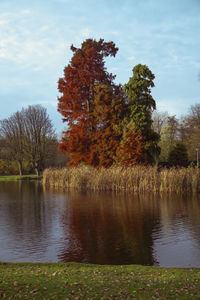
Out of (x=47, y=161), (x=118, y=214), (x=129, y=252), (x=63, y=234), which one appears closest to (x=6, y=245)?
(x=63, y=234)

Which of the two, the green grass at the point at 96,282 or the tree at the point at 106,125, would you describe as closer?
the green grass at the point at 96,282

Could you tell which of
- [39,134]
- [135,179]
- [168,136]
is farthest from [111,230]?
[168,136]

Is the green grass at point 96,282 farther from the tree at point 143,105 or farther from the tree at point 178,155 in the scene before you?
the tree at point 178,155

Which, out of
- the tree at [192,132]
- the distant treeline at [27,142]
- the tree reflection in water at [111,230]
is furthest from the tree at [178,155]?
the tree reflection in water at [111,230]

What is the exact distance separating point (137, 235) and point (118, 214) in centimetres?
357

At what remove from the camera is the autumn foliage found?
80.9 feet

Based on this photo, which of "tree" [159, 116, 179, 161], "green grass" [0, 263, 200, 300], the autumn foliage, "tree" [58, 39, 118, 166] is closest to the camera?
"green grass" [0, 263, 200, 300]

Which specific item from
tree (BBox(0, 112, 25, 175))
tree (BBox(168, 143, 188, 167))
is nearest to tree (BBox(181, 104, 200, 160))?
tree (BBox(168, 143, 188, 167))

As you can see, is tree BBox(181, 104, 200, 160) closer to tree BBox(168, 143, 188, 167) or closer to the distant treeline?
tree BBox(168, 143, 188, 167)

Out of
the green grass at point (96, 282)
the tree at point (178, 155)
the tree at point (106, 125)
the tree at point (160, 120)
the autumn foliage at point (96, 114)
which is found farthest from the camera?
the tree at point (160, 120)

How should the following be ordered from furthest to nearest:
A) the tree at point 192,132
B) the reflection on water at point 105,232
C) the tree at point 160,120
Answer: the tree at point 160,120
the tree at point 192,132
the reflection on water at point 105,232

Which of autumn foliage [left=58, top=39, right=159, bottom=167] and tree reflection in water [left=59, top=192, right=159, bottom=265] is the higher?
autumn foliage [left=58, top=39, right=159, bottom=167]

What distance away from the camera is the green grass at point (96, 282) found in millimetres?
4418

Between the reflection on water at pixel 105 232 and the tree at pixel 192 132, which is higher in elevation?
the tree at pixel 192 132
